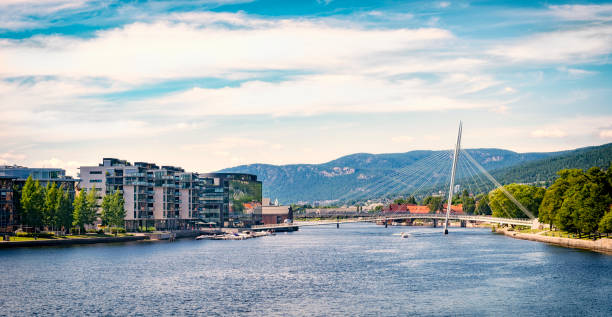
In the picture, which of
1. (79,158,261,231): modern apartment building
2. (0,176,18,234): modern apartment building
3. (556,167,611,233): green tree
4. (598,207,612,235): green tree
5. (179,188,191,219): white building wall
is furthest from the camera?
(179,188,191,219): white building wall

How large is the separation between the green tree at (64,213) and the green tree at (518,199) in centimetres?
9571

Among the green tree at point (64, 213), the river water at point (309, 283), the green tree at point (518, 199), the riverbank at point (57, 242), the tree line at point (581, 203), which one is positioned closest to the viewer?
the river water at point (309, 283)

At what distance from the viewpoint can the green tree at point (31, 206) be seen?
118375 mm

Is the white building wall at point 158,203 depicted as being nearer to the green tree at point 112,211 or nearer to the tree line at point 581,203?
the green tree at point 112,211

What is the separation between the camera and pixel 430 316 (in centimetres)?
4981

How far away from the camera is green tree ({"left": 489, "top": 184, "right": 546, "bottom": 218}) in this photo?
157 metres

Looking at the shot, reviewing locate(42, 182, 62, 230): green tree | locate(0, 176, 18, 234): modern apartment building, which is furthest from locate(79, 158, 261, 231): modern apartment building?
locate(42, 182, 62, 230): green tree

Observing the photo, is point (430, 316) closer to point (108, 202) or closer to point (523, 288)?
point (523, 288)

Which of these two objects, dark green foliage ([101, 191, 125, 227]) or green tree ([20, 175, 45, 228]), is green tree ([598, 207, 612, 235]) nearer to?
dark green foliage ([101, 191, 125, 227])

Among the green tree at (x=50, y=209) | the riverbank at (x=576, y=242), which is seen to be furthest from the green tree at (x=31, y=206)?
the riverbank at (x=576, y=242)

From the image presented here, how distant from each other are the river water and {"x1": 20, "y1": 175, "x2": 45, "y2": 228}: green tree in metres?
16.2

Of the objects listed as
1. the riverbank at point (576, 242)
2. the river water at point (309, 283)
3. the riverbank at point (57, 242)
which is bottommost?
the river water at point (309, 283)

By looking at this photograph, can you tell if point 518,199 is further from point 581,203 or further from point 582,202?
point 581,203

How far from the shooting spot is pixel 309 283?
225 feet
